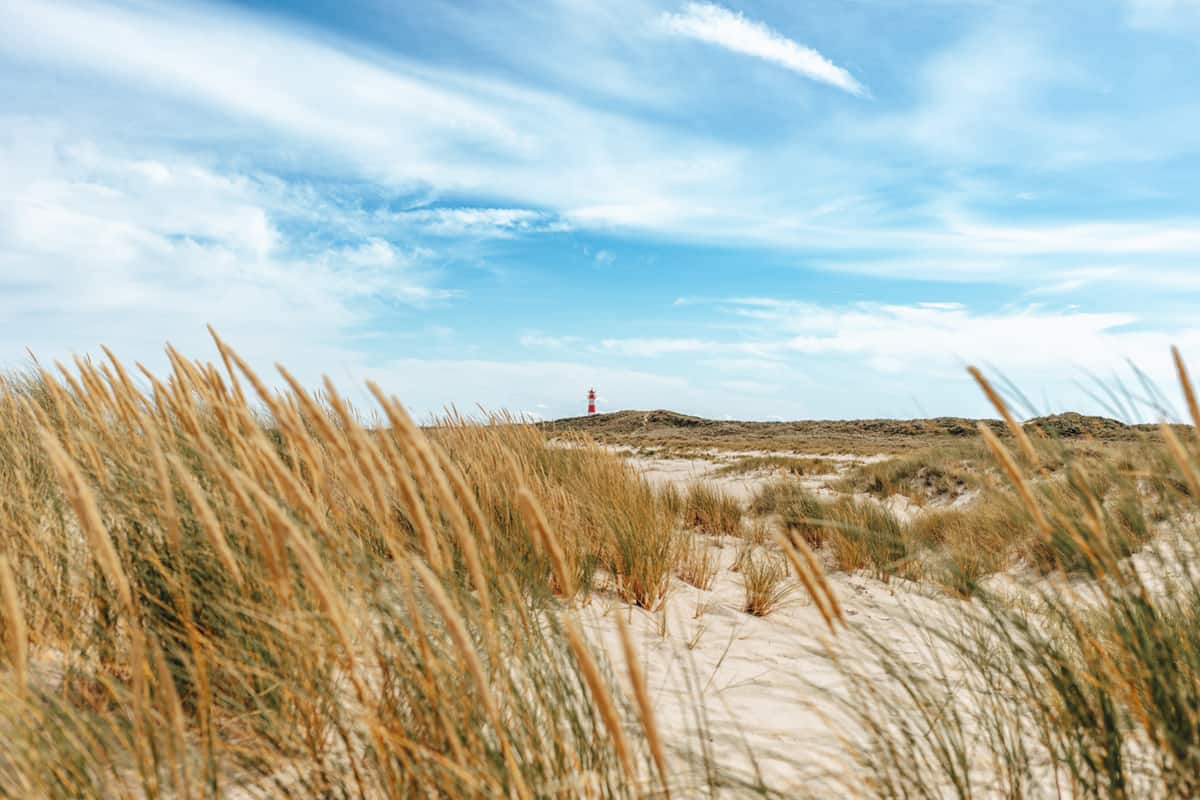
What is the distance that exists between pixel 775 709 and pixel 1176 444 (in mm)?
1745

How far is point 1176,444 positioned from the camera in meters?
1.04

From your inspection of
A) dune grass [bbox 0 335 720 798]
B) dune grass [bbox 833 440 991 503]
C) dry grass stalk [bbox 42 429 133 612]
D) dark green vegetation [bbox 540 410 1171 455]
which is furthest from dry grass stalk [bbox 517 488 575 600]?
dark green vegetation [bbox 540 410 1171 455]

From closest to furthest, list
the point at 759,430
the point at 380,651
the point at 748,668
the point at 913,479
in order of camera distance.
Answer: the point at 380,651, the point at 748,668, the point at 913,479, the point at 759,430

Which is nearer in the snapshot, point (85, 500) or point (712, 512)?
point (85, 500)

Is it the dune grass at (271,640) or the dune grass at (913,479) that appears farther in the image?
the dune grass at (913,479)

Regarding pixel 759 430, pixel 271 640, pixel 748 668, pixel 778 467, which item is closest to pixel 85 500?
pixel 271 640

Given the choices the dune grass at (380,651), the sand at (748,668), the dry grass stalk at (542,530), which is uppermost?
the dry grass stalk at (542,530)

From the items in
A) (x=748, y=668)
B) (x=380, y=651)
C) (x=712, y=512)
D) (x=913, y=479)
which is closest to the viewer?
(x=380, y=651)

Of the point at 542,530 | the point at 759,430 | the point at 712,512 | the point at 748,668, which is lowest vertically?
the point at 748,668

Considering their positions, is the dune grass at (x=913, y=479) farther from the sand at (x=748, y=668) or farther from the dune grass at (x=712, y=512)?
the sand at (x=748, y=668)

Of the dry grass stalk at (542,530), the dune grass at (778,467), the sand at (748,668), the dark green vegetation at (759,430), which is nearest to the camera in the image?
the dry grass stalk at (542,530)

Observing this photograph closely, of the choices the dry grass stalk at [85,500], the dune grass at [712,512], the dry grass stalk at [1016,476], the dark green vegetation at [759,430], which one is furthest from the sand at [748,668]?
the dark green vegetation at [759,430]

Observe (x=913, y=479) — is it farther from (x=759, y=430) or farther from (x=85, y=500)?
(x=759, y=430)

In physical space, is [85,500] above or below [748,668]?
above
